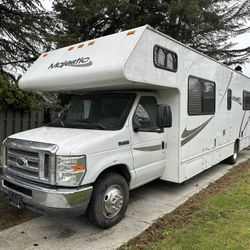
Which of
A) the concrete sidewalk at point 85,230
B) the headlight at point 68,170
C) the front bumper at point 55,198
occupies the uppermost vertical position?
the headlight at point 68,170

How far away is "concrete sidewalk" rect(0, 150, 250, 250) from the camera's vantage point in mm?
3684

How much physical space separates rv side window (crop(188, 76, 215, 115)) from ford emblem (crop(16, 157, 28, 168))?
3.44 metres

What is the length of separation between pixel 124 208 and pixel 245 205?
229 cm

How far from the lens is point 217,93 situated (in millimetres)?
6910

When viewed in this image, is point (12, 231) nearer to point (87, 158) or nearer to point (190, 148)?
point (87, 158)

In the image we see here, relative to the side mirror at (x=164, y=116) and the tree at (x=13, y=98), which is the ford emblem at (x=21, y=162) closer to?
the side mirror at (x=164, y=116)

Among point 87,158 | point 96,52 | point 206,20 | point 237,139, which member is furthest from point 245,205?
point 206,20

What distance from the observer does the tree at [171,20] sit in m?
10.1

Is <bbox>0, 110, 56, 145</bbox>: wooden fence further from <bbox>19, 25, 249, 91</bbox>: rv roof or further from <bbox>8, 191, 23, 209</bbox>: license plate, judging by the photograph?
<bbox>8, 191, 23, 209</bbox>: license plate

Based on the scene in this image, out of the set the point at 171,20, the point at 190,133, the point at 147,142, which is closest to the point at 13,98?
the point at 147,142

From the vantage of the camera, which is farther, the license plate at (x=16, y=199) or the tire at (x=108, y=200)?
the tire at (x=108, y=200)

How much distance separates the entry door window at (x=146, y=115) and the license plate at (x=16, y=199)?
6.85ft

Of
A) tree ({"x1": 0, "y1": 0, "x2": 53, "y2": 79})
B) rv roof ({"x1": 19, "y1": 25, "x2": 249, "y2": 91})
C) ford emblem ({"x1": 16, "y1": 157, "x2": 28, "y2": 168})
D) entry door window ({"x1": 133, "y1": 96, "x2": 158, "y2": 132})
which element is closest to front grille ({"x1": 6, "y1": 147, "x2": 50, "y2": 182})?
ford emblem ({"x1": 16, "y1": 157, "x2": 28, "y2": 168})

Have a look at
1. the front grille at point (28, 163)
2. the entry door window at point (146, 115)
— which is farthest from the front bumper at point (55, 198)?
the entry door window at point (146, 115)
